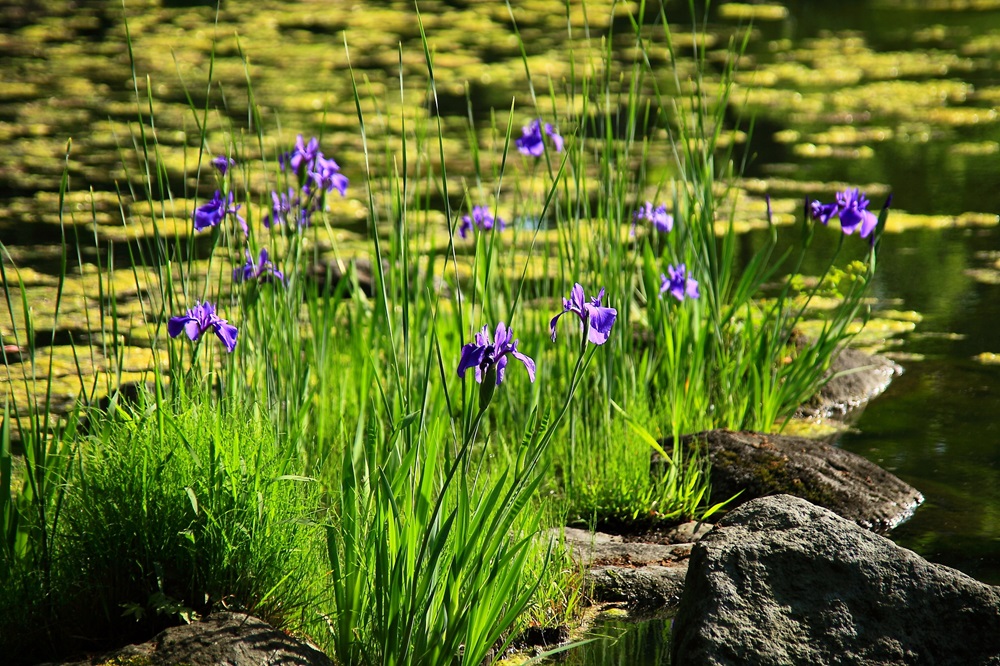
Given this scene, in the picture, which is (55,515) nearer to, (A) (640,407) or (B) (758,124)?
(A) (640,407)

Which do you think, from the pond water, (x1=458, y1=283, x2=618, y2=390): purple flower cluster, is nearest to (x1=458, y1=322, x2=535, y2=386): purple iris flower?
(x1=458, y1=283, x2=618, y2=390): purple flower cluster

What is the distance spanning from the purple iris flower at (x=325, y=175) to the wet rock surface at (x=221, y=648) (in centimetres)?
121

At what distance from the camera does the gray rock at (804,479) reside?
2643 millimetres

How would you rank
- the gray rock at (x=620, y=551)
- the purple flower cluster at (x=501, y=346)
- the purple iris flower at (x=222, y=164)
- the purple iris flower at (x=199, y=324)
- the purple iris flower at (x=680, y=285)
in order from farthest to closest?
1. the purple iris flower at (x=680, y=285)
2. the gray rock at (x=620, y=551)
3. the purple iris flower at (x=222, y=164)
4. the purple iris flower at (x=199, y=324)
5. the purple flower cluster at (x=501, y=346)

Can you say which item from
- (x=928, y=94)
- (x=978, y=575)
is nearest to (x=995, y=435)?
(x=978, y=575)

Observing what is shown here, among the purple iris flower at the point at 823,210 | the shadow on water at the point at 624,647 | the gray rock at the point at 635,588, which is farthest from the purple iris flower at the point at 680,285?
the shadow on water at the point at 624,647

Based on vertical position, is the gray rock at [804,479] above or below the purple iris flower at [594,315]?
below

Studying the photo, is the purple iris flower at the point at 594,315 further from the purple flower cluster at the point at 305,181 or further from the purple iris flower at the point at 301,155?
the purple iris flower at the point at 301,155

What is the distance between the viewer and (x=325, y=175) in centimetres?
276

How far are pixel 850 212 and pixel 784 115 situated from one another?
15.4 feet

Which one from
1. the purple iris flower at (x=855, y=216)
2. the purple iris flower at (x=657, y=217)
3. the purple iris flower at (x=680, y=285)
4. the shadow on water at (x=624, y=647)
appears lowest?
the shadow on water at (x=624, y=647)

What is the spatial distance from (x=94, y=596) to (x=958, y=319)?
129 inches

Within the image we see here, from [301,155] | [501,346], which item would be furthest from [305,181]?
[501,346]

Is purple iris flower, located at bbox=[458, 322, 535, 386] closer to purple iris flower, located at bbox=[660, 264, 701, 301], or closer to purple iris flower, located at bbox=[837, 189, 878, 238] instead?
purple iris flower, located at bbox=[660, 264, 701, 301]
